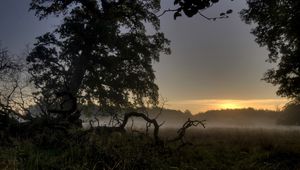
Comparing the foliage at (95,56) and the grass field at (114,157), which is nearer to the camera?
the grass field at (114,157)

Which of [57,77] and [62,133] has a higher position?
[57,77]

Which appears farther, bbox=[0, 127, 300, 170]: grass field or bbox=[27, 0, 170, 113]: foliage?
bbox=[27, 0, 170, 113]: foliage

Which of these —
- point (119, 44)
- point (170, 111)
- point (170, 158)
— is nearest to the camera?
point (170, 158)

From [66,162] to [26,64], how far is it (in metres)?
19.4

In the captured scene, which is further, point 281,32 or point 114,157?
point 281,32

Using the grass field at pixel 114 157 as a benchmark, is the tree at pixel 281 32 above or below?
above

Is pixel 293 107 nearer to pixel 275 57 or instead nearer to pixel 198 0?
pixel 275 57

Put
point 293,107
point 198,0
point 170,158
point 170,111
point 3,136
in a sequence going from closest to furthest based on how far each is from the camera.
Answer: point 198,0 → point 3,136 → point 170,158 → point 293,107 → point 170,111

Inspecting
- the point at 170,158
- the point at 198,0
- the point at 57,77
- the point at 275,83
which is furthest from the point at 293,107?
the point at 198,0

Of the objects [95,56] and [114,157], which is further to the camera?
[95,56]

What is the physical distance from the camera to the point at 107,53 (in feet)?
81.7

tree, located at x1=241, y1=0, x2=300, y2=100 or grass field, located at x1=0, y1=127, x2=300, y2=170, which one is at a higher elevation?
tree, located at x1=241, y1=0, x2=300, y2=100

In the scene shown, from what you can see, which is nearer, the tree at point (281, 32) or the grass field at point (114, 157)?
the grass field at point (114, 157)

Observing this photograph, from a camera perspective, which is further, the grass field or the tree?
the tree
